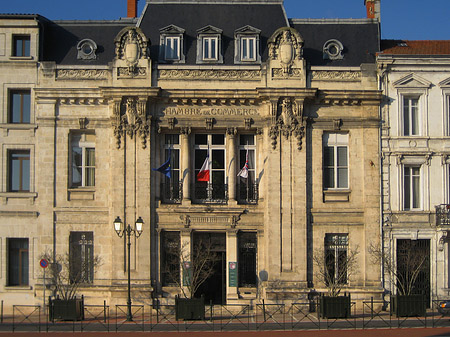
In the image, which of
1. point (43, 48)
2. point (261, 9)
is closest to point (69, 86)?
point (43, 48)

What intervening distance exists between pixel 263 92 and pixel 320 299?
35.2 ft

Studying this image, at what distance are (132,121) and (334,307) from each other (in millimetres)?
13665

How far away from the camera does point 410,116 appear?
37719 millimetres

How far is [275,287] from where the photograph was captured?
3625 cm

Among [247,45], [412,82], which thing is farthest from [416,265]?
[247,45]

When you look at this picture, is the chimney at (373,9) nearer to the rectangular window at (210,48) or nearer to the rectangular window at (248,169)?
the rectangular window at (210,48)

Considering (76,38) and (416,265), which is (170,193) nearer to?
(76,38)

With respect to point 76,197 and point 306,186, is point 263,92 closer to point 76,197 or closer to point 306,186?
point 306,186

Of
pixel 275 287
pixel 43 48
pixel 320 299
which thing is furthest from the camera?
pixel 43 48

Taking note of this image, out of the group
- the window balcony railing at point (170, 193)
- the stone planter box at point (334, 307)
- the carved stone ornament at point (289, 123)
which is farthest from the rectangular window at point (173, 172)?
the stone planter box at point (334, 307)


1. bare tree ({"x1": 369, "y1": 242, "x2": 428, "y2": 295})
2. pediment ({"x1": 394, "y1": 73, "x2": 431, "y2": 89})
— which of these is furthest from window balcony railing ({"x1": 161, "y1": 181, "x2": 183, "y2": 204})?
pediment ({"x1": 394, "y1": 73, "x2": 431, "y2": 89})

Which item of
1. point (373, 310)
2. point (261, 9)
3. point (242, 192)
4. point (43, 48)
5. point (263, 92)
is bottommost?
point (373, 310)

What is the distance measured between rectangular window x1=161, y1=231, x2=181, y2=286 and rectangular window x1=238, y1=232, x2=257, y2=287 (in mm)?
3223

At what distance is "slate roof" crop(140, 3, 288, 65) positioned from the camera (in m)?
39.0
